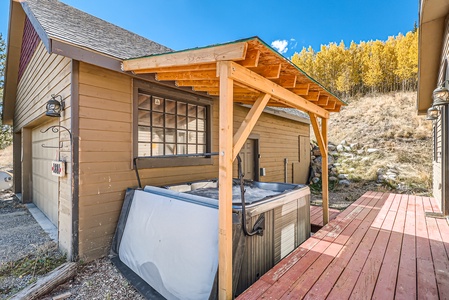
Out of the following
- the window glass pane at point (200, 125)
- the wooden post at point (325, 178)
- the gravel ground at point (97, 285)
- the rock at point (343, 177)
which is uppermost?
the window glass pane at point (200, 125)

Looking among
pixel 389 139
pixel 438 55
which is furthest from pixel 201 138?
pixel 389 139

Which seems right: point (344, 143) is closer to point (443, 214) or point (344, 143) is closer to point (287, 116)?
point (287, 116)

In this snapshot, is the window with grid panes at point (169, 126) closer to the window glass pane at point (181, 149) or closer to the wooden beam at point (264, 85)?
the window glass pane at point (181, 149)

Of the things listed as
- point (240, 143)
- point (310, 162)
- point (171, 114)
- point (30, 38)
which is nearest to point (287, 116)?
point (310, 162)

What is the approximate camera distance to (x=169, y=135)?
4.04 m

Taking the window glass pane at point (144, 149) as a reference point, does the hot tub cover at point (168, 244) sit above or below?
below

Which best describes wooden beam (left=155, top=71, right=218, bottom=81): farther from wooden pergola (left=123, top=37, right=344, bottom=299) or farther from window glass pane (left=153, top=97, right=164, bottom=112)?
window glass pane (left=153, top=97, right=164, bottom=112)

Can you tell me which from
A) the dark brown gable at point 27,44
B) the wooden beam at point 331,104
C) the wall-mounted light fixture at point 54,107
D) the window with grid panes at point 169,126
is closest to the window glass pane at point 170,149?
the window with grid panes at point 169,126

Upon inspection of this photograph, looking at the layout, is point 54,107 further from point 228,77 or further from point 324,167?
point 324,167

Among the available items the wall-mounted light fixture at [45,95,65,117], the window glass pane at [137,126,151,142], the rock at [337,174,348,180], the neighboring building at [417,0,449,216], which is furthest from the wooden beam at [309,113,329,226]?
the rock at [337,174,348,180]

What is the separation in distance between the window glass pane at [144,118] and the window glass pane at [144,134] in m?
0.08

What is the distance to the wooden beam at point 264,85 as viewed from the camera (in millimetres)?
1832

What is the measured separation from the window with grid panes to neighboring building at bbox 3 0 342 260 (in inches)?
0.7

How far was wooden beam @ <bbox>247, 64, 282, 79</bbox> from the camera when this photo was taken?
2.04 meters
